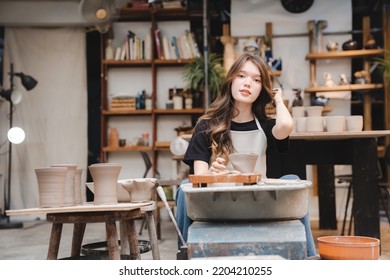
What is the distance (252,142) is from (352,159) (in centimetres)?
145

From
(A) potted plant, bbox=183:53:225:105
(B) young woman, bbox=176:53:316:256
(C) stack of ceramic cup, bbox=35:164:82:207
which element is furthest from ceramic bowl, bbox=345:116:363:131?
(A) potted plant, bbox=183:53:225:105

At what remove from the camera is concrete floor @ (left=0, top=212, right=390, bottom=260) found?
14.3ft

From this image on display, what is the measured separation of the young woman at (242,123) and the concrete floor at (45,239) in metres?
1.50

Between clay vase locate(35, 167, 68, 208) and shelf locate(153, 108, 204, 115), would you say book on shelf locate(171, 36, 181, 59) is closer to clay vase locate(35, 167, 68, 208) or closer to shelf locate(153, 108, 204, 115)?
shelf locate(153, 108, 204, 115)

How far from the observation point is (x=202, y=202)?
2070 millimetres

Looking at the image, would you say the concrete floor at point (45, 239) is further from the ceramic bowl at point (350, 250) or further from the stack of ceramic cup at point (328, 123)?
the ceramic bowl at point (350, 250)

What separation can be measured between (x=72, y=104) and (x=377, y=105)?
3.88 m

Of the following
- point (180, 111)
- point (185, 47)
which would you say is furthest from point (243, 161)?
point (185, 47)

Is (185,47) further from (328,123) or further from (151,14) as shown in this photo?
(328,123)

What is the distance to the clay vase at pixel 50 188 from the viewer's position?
8.35 ft

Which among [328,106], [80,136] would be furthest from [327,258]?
[80,136]

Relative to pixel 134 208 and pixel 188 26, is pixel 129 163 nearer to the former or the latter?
pixel 188 26

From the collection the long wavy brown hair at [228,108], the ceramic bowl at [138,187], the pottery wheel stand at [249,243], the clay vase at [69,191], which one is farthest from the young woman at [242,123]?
the pottery wheel stand at [249,243]
